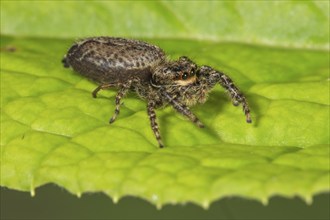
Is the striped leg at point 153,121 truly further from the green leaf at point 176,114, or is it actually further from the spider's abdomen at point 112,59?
the spider's abdomen at point 112,59

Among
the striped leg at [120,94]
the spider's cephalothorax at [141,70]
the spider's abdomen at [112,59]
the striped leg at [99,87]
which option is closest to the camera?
the striped leg at [120,94]

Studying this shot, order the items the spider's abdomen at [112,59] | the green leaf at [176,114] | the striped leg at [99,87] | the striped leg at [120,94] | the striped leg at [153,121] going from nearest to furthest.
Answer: the green leaf at [176,114], the striped leg at [153,121], the striped leg at [120,94], the striped leg at [99,87], the spider's abdomen at [112,59]

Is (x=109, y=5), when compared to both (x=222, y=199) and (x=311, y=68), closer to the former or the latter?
(x=311, y=68)

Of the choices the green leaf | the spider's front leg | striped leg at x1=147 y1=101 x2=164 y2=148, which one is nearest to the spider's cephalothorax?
the spider's front leg

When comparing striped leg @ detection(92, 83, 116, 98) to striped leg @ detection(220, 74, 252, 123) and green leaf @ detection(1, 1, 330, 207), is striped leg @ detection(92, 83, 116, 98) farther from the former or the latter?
striped leg @ detection(220, 74, 252, 123)

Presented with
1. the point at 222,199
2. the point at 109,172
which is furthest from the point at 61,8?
the point at 222,199

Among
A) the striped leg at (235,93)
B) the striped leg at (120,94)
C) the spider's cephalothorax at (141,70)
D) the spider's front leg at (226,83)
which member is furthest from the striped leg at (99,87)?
the striped leg at (235,93)

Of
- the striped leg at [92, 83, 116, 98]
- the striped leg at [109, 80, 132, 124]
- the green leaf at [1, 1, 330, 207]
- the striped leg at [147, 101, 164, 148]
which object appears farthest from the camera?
the striped leg at [92, 83, 116, 98]
